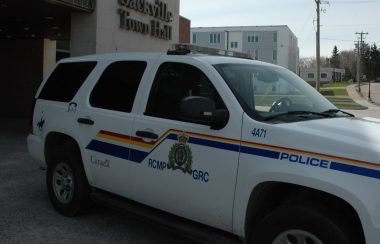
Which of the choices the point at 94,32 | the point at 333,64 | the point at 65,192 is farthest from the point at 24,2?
the point at 333,64

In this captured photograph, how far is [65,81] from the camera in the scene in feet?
19.4

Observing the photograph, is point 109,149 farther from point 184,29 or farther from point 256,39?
point 256,39

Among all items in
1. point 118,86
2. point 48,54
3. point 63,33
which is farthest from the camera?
point 48,54

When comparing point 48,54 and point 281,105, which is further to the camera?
point 48,54

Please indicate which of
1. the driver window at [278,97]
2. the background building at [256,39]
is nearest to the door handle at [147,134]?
the driver window at [278,97]

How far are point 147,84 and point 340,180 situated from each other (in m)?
2.24

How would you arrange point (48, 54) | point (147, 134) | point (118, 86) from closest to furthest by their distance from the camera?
point (147, 134) → point (118, 86) → point (48, 54)

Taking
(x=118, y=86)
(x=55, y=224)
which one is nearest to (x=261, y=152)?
(x=118, y=86)

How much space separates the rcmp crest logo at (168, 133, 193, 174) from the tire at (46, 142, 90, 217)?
155cm

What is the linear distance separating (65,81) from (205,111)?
276 cm

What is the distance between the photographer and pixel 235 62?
4.50m

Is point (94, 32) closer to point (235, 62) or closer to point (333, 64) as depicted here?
point (235, 62)

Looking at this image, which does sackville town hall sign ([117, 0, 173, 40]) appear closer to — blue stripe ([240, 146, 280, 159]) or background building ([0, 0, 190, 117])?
background building ([0, 0, 190, 117])

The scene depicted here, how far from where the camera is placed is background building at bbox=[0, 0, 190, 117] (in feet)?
41.8
